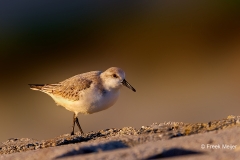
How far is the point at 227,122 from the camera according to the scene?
23.8ft

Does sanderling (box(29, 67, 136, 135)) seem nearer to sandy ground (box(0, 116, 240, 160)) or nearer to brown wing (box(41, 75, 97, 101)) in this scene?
brown wing (box(41, 75, 97, 101))

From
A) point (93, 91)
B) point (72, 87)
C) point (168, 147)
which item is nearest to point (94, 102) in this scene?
point (93, 91)

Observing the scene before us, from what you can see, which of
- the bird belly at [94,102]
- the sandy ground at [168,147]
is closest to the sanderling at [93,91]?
the bird belly at [94,102]

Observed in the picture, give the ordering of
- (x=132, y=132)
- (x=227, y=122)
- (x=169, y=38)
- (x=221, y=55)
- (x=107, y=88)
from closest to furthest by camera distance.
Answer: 1. (x=227, y=122)
2. (x=132, y=132)
3. (x=107, y=88)
4. (x=221, y=55)
5. (x=169, y=38)

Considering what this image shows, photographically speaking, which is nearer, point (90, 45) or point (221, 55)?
point (221, 55)

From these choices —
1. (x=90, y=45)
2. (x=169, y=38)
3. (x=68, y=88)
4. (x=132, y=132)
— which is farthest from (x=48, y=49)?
(x=132, y=132)

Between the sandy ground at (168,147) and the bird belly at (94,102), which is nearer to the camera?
the sandy ground at (168,147)

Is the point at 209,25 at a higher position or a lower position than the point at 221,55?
higher

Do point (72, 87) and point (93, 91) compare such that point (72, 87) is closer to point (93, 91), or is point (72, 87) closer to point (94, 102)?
point (93, 91)

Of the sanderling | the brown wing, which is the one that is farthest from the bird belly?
the brown wing

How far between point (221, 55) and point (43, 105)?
5.64 metres

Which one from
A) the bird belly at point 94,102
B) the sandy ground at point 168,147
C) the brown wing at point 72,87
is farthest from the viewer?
the brown wing at point 72,87

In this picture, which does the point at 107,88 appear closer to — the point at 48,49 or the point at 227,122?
the point at 227,122

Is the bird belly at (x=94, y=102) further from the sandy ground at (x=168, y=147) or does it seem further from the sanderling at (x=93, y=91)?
the sandy ground at (x=168, y=147)
